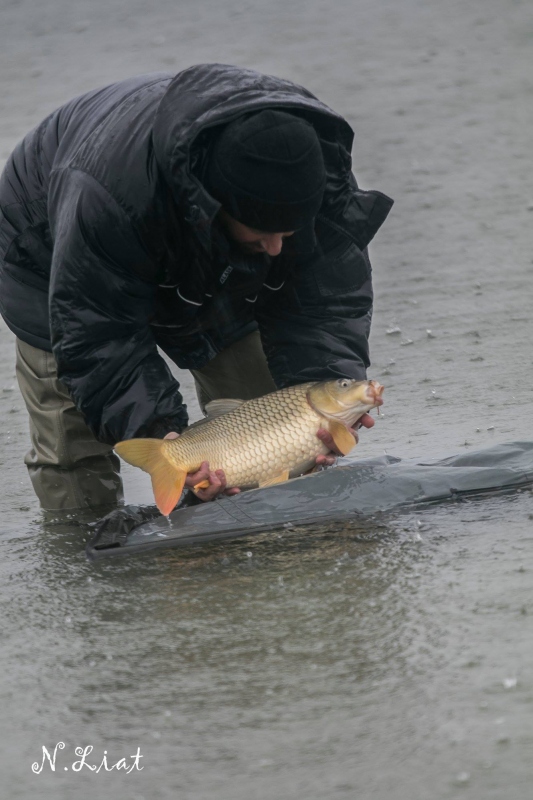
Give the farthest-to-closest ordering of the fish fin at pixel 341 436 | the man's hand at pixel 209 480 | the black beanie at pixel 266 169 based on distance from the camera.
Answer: the fish fin at pixel 341 436
the man's hand at pixel 209 480
the black beanie at pixel 266 169

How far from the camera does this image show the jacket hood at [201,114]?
3084 mm

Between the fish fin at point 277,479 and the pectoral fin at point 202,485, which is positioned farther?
the fish fin at point 277,479

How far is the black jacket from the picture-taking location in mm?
3217

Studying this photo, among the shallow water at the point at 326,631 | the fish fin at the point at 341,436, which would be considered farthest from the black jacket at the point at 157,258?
the shallow water at the point at 326,631

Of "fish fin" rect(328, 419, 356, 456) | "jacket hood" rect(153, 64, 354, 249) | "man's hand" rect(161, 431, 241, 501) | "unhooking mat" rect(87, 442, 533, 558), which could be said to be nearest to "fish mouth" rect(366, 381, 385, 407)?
"fish fin" rect(328, 419, 356, 456)

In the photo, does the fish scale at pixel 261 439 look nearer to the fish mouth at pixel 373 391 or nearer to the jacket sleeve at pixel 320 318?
the fish mouth at pixel 373 391

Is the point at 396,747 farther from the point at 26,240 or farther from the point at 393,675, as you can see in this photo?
the point at 26,240

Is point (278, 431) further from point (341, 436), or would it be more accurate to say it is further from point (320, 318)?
point (320, 318)

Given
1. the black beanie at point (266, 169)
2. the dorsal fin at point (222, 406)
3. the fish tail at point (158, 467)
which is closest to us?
the black beanie at point (266, 169)

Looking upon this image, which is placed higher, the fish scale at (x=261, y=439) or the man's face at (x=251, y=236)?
the man's face at (x=251, y=236)

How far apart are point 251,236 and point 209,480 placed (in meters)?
0.76

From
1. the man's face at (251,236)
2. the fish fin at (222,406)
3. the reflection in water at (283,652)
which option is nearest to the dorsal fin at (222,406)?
the fish fin at (222,406)
